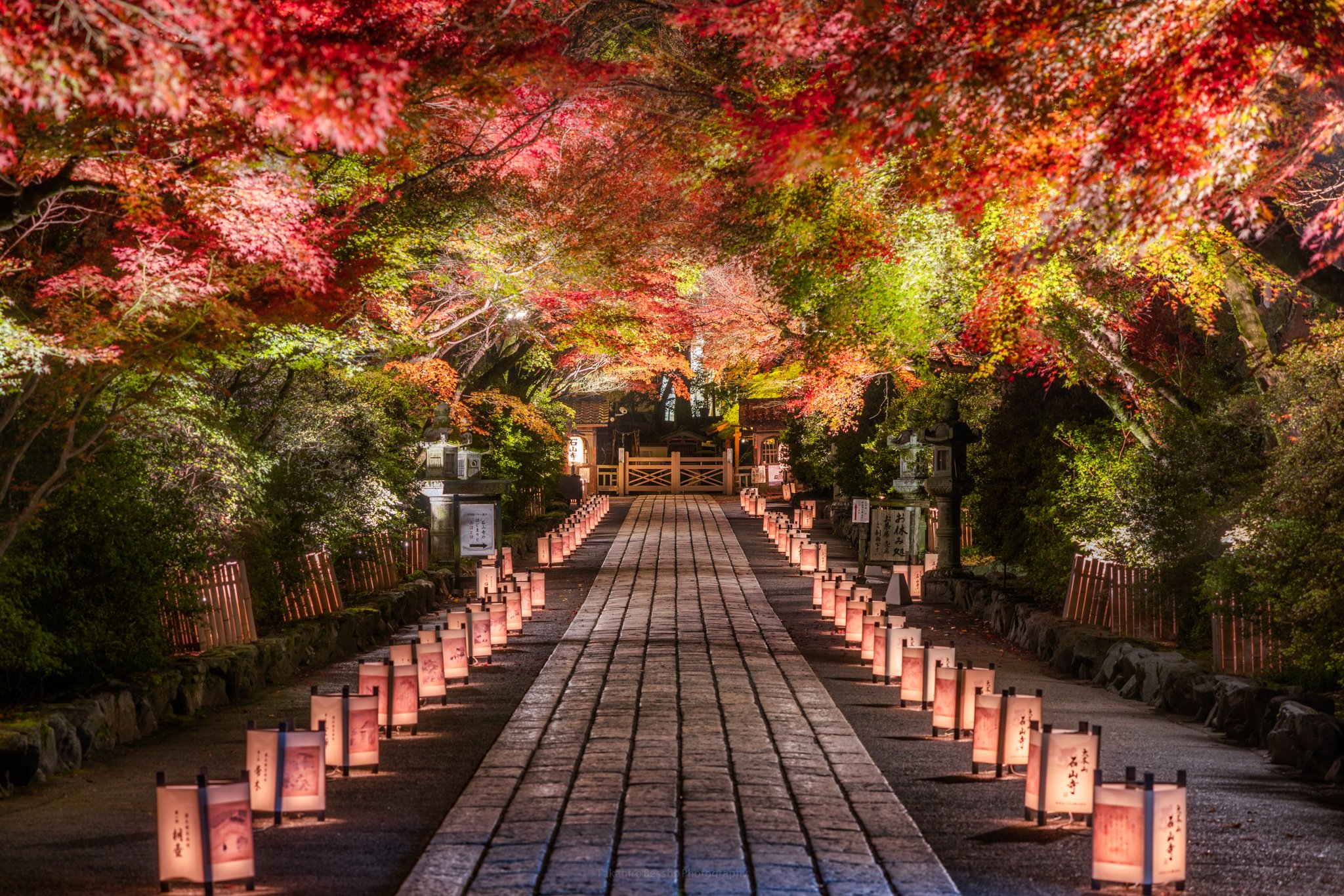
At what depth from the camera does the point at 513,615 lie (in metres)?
14.3

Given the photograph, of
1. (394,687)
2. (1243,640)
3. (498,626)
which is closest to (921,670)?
(1243,640)

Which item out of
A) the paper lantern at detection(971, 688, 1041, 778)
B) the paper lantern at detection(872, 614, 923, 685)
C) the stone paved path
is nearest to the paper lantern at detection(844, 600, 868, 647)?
the stone paved path

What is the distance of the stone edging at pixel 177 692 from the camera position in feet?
24.1

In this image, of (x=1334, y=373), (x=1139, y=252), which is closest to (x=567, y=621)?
(x=1139, y=252)

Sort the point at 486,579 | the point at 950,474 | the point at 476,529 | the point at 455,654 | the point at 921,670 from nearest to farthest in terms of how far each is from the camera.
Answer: the point at 921,670 < the point at 455,654 < the point at 486,579 < the point at 950,474 < the point at 476,529

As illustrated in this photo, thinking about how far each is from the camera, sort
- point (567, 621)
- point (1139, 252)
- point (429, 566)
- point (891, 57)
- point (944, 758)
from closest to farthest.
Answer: point (891, 57), point (944, 758), point (1139, 252), point (567, 621), point (429, 566)

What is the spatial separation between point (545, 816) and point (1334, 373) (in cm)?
707

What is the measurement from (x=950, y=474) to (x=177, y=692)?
39.4 feet

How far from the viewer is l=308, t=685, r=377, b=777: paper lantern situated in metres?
7.38

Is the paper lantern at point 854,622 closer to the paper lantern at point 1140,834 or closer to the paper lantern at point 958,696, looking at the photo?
the paper lantern at point 958,696

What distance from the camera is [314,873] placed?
5.56 metres

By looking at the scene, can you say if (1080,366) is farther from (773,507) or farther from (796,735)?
(773,507)

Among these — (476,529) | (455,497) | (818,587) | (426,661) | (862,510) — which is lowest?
(818,587)

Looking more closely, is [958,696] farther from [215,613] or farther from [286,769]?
[215,613]
